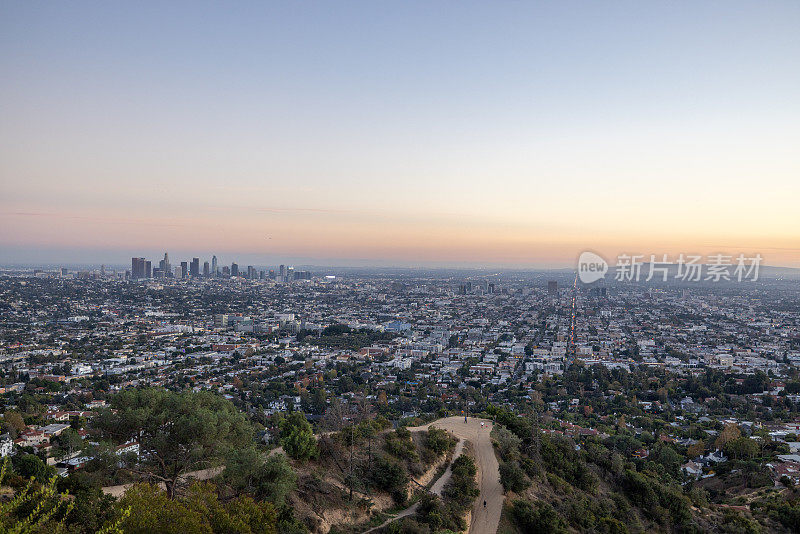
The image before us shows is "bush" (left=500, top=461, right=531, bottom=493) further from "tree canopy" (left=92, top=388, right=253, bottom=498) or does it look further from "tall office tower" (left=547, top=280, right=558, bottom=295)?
"tall office tower" (left=547, top=280, right=558, bottom=295)

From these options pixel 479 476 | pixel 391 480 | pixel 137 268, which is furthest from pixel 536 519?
pixel 137 268

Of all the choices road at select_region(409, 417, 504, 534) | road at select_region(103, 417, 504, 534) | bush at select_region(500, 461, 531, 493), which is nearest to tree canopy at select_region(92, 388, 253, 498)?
road at select_region(103, 417, 504, 534)

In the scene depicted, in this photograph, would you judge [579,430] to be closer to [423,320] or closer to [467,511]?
[467,511]

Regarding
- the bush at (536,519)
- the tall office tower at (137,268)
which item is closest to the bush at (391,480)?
the bush at (536,519)

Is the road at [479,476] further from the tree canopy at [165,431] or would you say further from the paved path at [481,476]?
the tree canopy at [165,431]

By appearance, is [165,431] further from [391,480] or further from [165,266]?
[165,266]

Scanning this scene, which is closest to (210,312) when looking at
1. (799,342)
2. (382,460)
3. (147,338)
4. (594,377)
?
(147,338)
